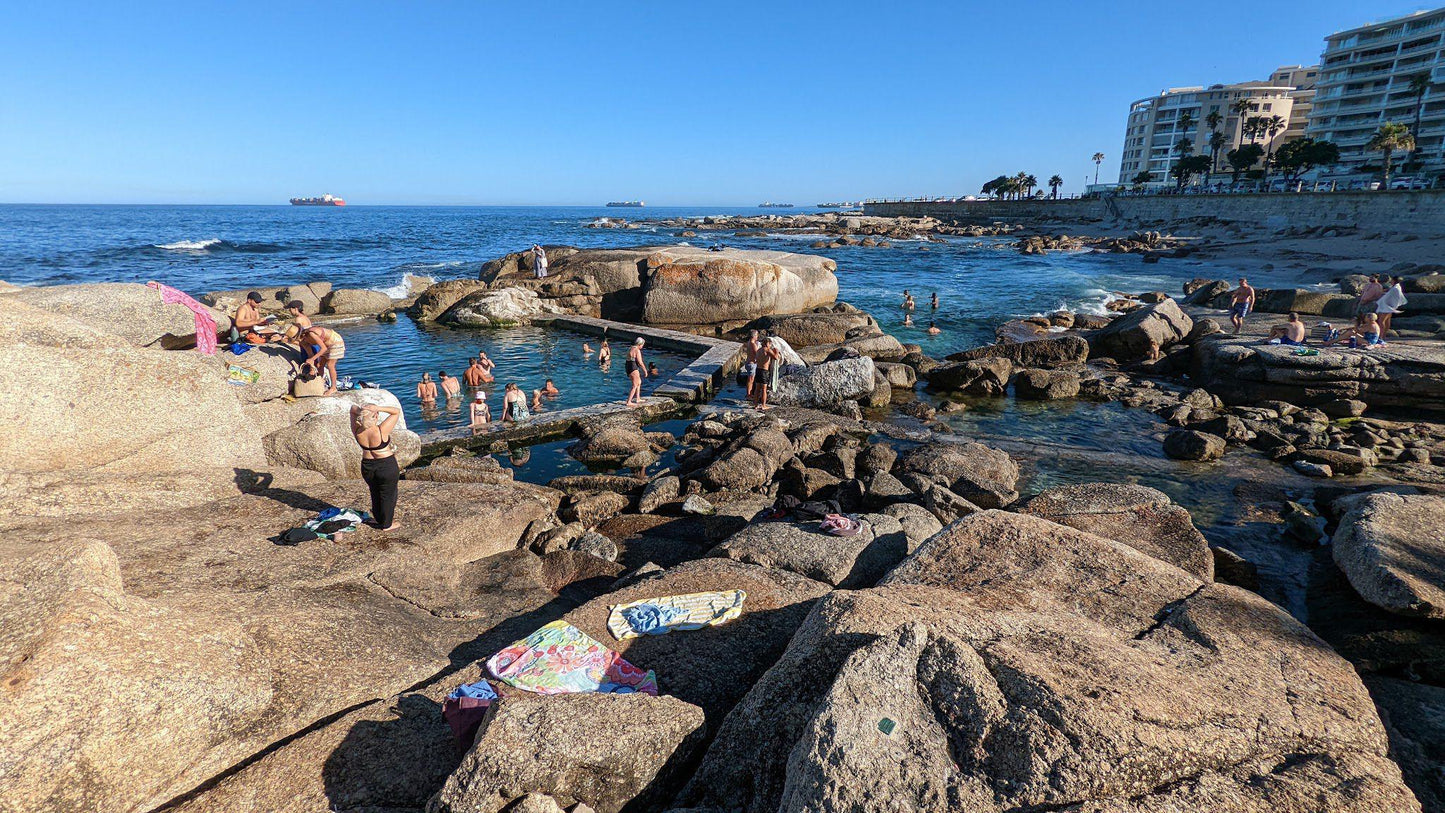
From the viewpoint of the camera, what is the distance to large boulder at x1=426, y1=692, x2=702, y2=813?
331 cm

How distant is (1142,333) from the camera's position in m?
19.5

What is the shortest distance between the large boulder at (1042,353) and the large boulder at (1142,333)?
1363mm

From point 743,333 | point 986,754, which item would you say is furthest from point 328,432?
point 743,333

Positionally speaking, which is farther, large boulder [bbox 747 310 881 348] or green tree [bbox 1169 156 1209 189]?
green tree [bbox 1169 156 1209 189]

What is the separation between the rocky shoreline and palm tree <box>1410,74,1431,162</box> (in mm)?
87213

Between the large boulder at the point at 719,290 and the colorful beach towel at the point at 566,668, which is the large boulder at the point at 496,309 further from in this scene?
the colorful beach towel at the point at 566,668

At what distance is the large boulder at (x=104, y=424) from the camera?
6.98 meters

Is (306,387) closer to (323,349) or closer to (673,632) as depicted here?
(323,349)

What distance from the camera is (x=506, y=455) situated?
12.7m

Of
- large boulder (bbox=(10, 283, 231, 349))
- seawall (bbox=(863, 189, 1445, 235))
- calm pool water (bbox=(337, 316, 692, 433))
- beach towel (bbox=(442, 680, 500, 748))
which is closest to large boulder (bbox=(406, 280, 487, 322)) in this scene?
calm pool water (bbox=(337, 316, 692, 433))

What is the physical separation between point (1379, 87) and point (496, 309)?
369ft

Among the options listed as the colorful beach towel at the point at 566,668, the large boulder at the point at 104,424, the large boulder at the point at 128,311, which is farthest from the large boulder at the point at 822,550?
the large boulder at the point at 128,311

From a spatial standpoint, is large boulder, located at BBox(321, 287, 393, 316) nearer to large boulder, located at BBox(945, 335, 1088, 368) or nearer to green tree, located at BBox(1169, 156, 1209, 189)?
large boulder, located at BBox(945, 335, 1088, 368)

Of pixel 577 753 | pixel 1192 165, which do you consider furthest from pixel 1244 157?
pixel 577 753
